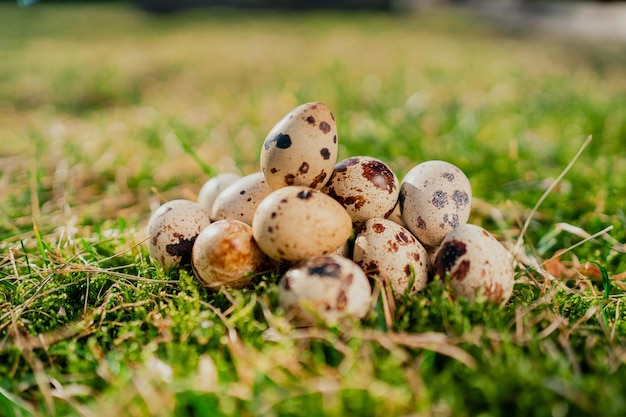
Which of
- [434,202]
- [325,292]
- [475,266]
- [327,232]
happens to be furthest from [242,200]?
[475,266]

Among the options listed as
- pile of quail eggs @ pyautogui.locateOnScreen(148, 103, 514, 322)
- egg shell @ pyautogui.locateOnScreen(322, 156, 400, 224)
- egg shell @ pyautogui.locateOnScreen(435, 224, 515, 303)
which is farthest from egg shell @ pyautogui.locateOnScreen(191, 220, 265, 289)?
egg shell @ pyautogui.locateOnScreen(435, 224, 515, 303)

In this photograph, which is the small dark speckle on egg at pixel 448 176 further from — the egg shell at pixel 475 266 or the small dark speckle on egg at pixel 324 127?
the small dark speckle on egg at pixel 324 127

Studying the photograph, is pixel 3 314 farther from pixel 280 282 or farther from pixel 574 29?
pixel 574 29

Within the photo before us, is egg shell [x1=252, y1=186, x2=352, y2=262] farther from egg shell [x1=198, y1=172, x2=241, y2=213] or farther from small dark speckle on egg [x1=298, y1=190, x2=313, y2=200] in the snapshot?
egg shell [x1=198, y1=172, x2=241, y2=213]

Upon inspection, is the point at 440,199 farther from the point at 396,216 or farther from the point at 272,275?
the point at 272,275

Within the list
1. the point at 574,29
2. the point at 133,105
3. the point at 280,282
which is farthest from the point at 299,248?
the point at 574,29
